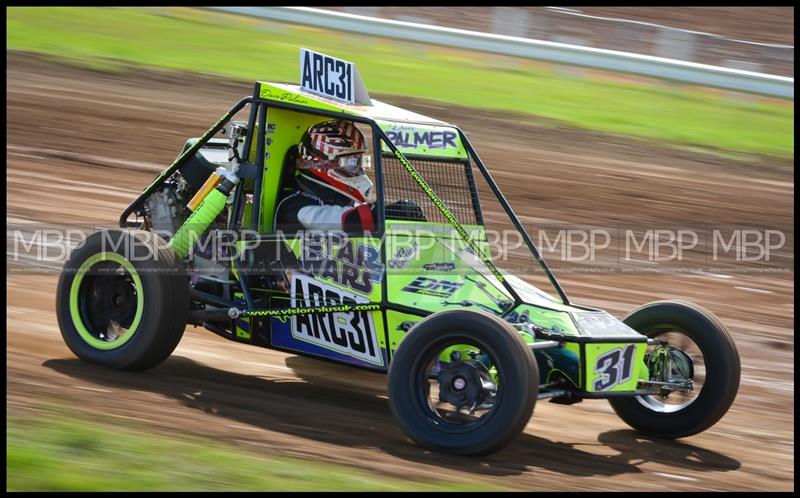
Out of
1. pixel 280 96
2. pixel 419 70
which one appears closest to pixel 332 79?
pixel 280 96

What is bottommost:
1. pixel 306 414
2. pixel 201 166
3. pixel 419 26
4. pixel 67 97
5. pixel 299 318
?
pixel 306 414

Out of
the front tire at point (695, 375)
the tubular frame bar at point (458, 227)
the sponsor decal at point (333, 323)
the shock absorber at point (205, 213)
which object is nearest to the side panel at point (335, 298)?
the sponsor decal at point (333, 323)

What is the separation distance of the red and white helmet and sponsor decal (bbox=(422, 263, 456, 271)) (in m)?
0.74

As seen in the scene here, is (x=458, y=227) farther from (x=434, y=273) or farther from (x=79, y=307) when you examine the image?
(x=79, y=307)

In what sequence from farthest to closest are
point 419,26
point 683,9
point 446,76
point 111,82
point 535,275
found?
1. point 683,9
2. point 419,26
3. point 446,76
4. point 111,82
5. point 535,275

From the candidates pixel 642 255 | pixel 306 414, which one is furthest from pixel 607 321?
pixel 642 255

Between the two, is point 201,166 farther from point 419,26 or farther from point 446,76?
point 419,26

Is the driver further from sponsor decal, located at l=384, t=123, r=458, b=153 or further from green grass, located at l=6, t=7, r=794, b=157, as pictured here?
green grass, located at l=6, t=7, r=794, b=157

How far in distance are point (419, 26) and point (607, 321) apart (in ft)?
41.9

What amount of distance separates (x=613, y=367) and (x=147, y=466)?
A: 258cm

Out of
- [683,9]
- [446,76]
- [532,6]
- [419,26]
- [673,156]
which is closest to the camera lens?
[673,156]

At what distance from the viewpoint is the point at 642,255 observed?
38.0ft

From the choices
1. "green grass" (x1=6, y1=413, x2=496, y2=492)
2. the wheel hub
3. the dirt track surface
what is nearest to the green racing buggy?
the wheel hub

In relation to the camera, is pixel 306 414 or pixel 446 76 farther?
pixel 446 76
